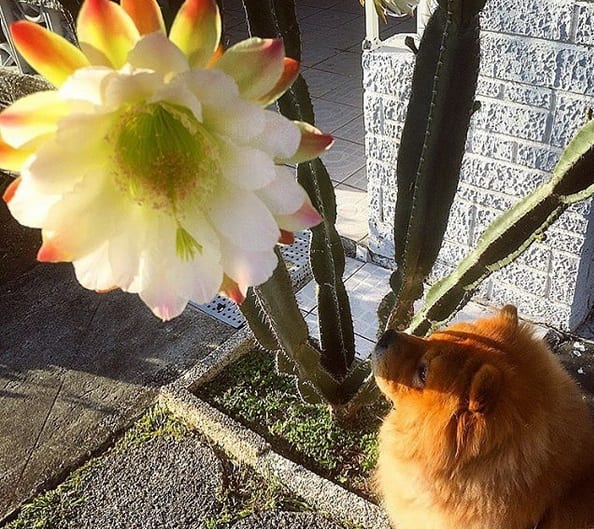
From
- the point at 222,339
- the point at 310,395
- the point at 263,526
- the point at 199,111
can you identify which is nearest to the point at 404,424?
the point at 310,395

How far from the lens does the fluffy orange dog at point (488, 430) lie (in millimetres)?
1177

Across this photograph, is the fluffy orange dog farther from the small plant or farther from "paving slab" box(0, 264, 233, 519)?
"paving slab" box(0, 264, 233, 519)

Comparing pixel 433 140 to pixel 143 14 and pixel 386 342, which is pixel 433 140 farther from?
pixel 143 14

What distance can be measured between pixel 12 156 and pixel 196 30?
184 millimetres

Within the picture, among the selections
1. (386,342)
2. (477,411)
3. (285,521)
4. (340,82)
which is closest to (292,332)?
(386,342)

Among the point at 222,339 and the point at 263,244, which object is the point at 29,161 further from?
the point at 222,339

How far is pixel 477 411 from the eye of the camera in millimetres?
1149

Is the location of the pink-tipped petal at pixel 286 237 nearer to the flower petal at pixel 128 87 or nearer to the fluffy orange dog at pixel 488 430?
the flower petal at pixel 128 87

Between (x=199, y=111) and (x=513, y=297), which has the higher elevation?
(x=199, y=111)

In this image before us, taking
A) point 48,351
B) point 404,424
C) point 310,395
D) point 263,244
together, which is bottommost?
point 48,351

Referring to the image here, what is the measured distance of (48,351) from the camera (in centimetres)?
245

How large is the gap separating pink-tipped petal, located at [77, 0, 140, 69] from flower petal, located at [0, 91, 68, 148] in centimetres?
5

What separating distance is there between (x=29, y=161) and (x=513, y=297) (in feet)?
6.67

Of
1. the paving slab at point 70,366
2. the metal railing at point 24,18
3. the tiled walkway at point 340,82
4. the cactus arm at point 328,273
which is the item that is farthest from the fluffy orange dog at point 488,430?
the metal railing at point 24,18
